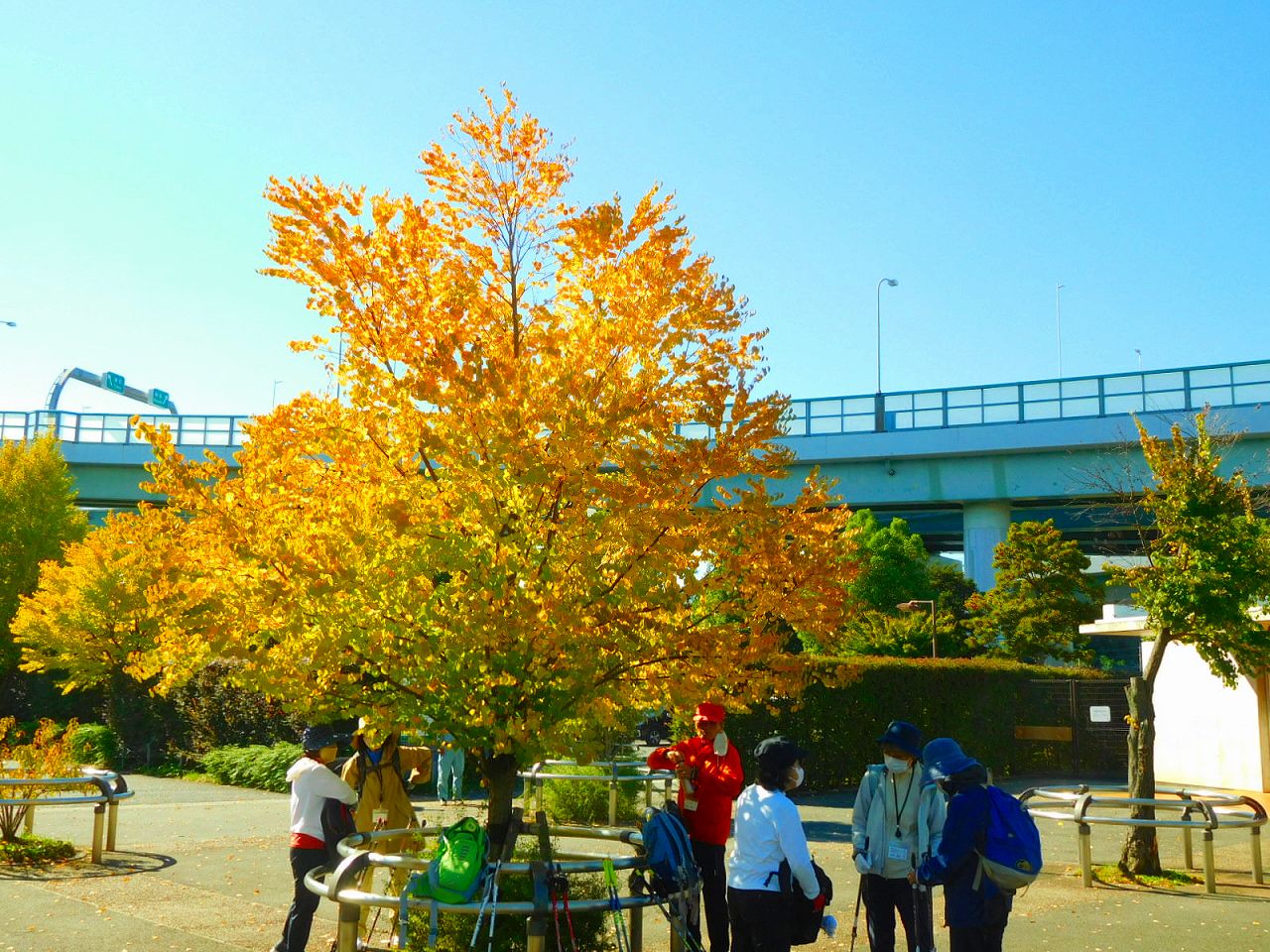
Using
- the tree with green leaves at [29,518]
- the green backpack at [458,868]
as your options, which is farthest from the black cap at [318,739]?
the tree with green leaves at [29,518]

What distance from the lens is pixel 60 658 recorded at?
26109 mm

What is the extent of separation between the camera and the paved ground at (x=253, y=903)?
801 centimetres

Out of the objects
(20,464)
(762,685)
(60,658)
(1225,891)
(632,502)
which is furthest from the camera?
(20,464)

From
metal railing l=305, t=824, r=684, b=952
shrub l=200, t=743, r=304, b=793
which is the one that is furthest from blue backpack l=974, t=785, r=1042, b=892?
shrub l=200, t=743, r=304, b=793

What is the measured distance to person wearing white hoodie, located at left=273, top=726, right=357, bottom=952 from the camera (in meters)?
7.08

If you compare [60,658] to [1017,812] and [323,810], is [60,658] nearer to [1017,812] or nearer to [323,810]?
[323,810]

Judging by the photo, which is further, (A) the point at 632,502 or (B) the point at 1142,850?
(B) the point at 1142,850

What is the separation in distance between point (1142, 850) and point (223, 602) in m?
9.00

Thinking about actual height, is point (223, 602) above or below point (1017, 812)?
above

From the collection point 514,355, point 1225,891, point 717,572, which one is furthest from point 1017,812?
point 1225,891

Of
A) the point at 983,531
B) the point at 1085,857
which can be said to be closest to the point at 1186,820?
the point at 1085,857

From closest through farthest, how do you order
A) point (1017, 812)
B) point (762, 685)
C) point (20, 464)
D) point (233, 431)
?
point (1017, 812) < point (762, 685) < point (20, 464) < point (233, 431)

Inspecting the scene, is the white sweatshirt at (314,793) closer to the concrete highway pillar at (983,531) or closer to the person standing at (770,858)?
the person standing at (770,858)

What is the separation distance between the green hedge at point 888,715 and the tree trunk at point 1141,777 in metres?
6.41
